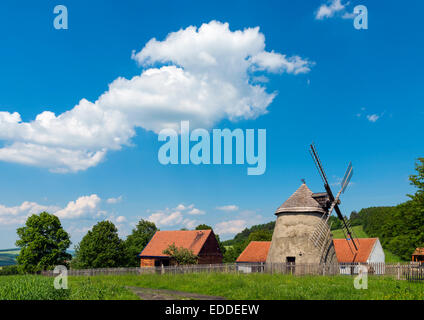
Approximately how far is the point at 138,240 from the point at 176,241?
54.0 feet

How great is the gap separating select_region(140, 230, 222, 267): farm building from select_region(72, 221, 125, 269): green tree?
13.5 ft

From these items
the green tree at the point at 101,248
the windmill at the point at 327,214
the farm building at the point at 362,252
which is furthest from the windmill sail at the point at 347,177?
the green tree at the point at 101,248

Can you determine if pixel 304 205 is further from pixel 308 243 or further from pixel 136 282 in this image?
pixel 136 282

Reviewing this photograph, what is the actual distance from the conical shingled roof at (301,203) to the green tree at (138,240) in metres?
35.6

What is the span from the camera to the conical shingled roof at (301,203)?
90.1 ft

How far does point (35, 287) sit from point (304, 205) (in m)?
19.7

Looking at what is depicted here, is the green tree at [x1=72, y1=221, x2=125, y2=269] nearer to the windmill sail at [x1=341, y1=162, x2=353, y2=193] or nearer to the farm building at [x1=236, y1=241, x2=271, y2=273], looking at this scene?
the farm building at [x1=236, y1=241, x2=271, y2=273]

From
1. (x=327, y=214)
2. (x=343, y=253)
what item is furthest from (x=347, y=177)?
(x=343, y=253)

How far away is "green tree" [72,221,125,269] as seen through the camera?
4566 cm

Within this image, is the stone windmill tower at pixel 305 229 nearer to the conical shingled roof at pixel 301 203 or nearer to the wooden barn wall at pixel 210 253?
the conical shingled roof at pixel 301 203

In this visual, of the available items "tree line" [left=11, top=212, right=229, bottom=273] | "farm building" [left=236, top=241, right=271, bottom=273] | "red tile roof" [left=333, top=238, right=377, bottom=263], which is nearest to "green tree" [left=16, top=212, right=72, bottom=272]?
"tree line" [left=11, top=212, right=229, bottom=273]
